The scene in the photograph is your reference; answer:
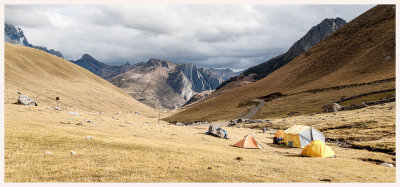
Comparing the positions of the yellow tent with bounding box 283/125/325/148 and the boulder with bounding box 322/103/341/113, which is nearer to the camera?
the yellow tent with bounding box 283/125/325/148

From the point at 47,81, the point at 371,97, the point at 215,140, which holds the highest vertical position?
the point at 47,81

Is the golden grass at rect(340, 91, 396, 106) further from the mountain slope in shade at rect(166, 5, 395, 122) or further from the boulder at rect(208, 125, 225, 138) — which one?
the boulder at rect(208, 125, 225, 138)

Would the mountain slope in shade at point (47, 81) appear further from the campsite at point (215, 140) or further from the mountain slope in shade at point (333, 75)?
the mountain slope in shade at point (333, 75)

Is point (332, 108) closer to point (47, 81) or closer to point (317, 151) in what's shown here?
point (317, 151)

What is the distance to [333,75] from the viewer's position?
144125mm

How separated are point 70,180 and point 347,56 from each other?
184 m

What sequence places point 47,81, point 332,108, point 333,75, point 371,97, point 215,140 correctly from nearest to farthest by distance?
point 215,140
point 332,108
point 371,97
point 333,75
point 47,81

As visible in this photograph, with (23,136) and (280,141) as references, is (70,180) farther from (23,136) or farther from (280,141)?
(280,141)

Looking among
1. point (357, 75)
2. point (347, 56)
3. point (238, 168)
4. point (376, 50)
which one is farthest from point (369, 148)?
point (347, 56)

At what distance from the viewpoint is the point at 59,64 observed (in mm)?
189000

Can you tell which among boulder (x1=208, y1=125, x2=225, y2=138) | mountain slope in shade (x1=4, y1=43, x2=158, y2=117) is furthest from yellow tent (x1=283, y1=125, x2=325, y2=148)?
mountain slope in shade (x1=4, y1=43, x2=158, y2=117)

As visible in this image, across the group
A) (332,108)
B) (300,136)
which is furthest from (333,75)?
(300,136)

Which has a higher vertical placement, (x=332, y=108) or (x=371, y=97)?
(x=371, y=97)

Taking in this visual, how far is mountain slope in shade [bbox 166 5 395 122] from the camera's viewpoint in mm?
112938
